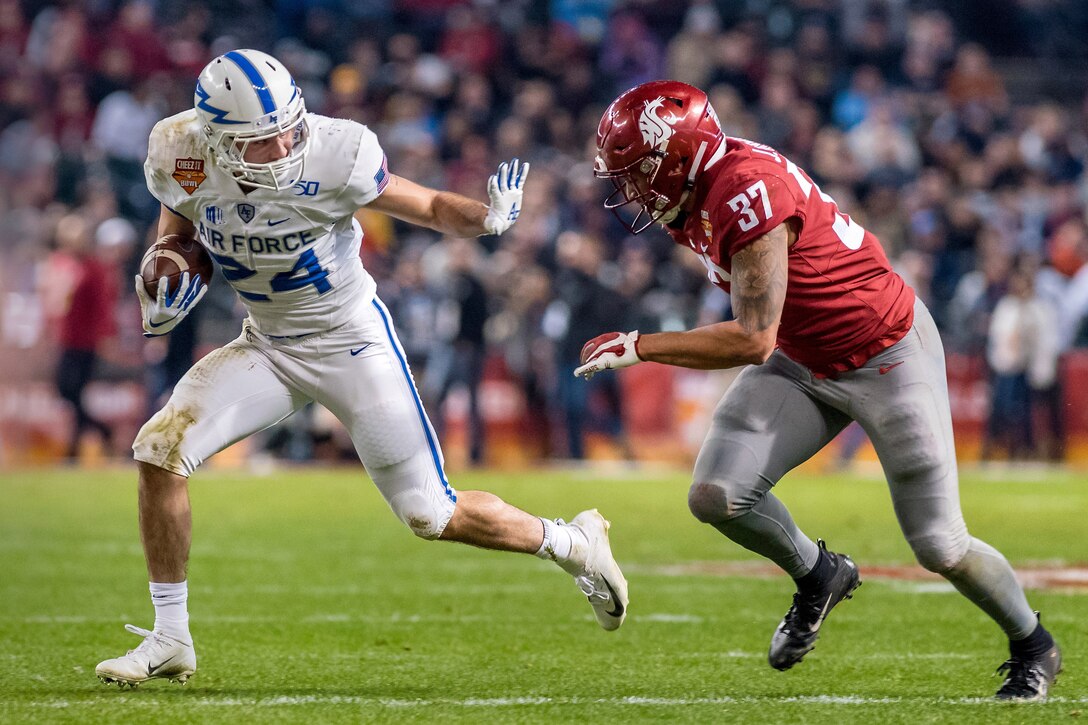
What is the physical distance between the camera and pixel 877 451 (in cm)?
461

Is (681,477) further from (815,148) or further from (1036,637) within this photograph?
(1036,637)

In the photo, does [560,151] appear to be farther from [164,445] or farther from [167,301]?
[164,445]

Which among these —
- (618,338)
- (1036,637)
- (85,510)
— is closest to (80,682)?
(618,338)

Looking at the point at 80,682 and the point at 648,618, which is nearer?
the point at 80,682

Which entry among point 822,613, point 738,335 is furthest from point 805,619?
point 738,335

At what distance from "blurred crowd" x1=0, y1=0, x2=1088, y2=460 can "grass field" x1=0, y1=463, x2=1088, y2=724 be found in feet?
9.77

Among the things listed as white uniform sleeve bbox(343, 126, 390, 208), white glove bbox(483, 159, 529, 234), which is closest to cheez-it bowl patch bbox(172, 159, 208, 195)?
white uniform sleeve bbox(343, 126, 390, 208)

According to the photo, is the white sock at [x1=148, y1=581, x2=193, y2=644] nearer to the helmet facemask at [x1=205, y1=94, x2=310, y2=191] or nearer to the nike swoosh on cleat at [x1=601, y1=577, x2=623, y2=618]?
the helmet facemask at [x1=205, y1=94, x2=310, y2=191]

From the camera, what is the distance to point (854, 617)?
6.18 metres

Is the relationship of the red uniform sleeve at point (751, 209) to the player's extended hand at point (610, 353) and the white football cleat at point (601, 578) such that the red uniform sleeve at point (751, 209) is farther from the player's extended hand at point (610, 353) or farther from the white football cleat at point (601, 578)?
the white football cleat at point (601, 578)

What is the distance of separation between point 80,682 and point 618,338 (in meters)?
1.90

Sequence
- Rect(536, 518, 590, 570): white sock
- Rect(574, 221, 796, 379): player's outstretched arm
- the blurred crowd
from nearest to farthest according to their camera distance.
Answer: Rect(574, 221, 796, 379): player's outstretched arm
Rect(536, 518, 590, 570): white sock
the blurred crowd

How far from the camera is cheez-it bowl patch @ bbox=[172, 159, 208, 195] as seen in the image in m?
4.64

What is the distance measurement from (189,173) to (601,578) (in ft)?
5.85
